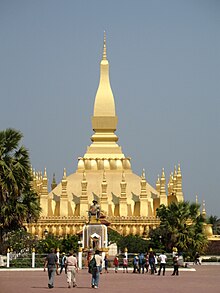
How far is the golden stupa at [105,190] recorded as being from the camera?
222 feet

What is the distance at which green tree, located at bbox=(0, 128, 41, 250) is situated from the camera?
139 feet

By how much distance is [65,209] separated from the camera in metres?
69.0

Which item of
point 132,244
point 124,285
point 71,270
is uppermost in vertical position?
point 132,244

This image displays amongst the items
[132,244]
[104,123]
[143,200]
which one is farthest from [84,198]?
[132,244]

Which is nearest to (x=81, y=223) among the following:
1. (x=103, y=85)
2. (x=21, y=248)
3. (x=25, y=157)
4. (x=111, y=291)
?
(x=103, y=85)

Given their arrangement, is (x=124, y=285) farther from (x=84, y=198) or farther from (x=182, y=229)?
(x=84, y=198)

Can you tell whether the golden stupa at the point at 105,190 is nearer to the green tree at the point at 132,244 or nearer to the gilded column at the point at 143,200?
the gilded column at the point at 143,200

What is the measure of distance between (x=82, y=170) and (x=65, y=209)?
16.9 ft

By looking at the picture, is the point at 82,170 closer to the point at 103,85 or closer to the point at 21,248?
the point at 103,85

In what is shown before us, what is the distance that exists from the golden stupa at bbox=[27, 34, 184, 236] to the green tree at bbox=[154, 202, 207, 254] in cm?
1187

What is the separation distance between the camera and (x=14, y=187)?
42.2 metres

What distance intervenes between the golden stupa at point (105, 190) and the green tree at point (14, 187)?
2117 cm

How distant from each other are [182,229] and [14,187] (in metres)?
13.0

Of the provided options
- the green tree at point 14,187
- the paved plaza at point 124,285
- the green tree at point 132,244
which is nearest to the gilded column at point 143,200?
the green tree at point 132,244
